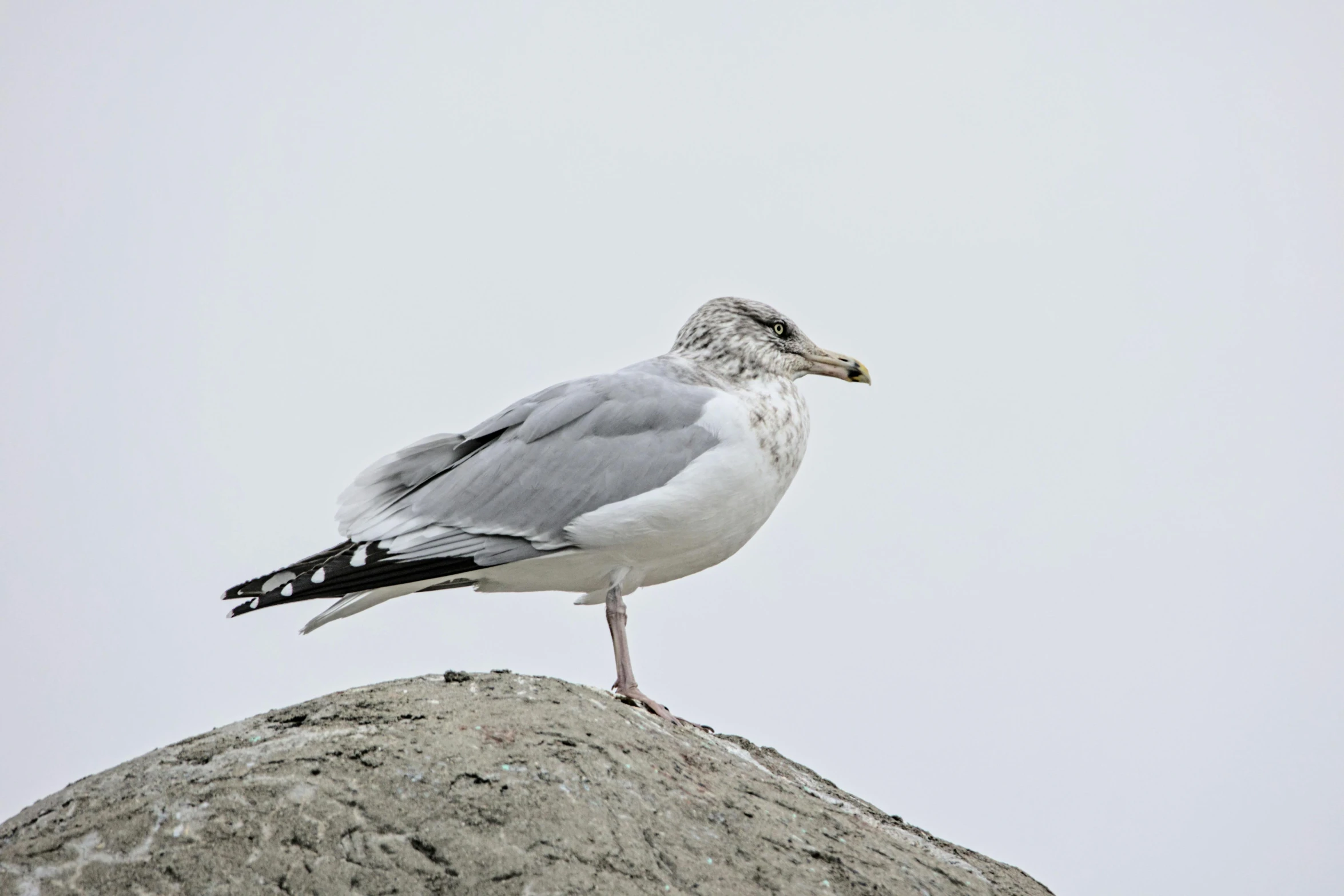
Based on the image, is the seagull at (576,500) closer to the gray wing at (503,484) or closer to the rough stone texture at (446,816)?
the gray wing at (503,484)

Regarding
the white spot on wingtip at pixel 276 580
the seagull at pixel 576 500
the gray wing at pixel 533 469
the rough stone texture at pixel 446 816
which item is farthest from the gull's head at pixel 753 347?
the white spot on wingtip at pixel 276 580

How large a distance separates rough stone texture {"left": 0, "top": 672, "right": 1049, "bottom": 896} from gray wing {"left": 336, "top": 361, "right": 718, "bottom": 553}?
36.0 inches

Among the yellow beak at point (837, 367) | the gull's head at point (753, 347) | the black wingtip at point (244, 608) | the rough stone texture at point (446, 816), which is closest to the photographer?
the rough stone texture at point (446, 816)

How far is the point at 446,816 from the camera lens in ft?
15.6

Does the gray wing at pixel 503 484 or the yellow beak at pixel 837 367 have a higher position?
the yellow beak at pixel 837 367

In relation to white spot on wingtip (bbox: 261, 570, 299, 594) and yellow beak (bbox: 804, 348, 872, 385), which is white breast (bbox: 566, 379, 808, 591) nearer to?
yellow beak (bbox: 804, 348, 872, 385)

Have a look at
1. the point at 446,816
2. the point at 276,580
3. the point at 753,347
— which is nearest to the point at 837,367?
the point at 753,347

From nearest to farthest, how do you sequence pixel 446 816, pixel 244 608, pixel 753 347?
pixel 446 816, pixel 244 608, pixel 753 347

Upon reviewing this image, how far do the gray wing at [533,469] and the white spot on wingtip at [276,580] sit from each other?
1.28 ft

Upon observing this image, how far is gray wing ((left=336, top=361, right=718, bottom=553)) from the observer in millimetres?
6543

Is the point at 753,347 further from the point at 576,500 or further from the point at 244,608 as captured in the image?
the point at 244,608

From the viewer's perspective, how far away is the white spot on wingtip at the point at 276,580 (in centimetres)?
630

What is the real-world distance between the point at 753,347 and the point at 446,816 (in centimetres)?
358

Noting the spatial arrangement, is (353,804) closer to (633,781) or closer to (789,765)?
(633,781)
